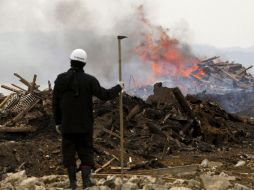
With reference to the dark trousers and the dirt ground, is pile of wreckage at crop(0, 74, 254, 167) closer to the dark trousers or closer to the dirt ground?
the dirt ground

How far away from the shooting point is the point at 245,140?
16547 mm

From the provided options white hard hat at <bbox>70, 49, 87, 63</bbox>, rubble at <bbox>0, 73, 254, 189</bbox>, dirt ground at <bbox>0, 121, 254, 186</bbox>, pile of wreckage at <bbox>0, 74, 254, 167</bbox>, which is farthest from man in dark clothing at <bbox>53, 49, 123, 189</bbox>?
pile of wreckage at <bbox>0, 74, 254, 167</bbox>

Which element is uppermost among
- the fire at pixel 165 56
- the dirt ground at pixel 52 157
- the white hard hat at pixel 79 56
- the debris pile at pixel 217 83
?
the fire at pixel 165 56

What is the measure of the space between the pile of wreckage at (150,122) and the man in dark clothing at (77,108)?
199 inches

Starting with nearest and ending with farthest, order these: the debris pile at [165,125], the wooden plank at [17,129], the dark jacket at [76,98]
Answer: the dark jacket at [76,98], the debris pile at [165,125], the wooden plank at [17,129]

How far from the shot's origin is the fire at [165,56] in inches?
1503

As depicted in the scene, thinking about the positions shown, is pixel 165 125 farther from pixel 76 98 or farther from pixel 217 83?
pixel 217 83

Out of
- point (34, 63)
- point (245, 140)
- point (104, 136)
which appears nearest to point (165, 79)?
point (34, 63)

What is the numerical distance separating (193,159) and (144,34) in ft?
95.0

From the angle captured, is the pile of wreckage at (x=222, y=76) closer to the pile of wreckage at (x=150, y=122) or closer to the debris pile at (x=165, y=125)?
the debris pile at (x=165, y=125)

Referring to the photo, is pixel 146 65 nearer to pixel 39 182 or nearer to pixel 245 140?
pixel 245 140

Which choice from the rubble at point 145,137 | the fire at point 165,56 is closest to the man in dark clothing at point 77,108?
the rubble at point 145,137

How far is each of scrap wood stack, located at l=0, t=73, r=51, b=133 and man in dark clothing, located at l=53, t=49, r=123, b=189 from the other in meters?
7.32

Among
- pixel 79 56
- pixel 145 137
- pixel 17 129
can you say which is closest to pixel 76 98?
pixel 79 56
